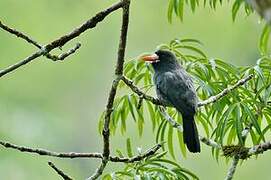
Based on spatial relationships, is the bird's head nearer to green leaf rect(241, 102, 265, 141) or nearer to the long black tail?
the long black tail

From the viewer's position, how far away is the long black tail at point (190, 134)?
320 centimetres

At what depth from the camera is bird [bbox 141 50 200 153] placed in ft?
10.7

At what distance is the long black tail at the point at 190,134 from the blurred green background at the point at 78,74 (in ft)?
15.8

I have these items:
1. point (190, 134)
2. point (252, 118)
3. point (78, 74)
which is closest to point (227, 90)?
Result: point (252, 118)

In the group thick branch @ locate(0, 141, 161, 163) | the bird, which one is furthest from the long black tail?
thick branch @ locate(0, 141, 161, 163)

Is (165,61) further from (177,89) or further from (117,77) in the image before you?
(117,77)

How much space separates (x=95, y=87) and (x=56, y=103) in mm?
950

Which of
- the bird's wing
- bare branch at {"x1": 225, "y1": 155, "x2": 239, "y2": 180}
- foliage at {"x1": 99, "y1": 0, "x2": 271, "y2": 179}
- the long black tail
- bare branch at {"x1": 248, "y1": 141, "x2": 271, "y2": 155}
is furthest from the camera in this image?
the bird's wing

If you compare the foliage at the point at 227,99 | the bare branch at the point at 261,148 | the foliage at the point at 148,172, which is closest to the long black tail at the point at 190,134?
the foliage at the point at 227,99

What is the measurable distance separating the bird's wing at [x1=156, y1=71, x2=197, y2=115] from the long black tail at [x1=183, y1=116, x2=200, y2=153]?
0.12 feet

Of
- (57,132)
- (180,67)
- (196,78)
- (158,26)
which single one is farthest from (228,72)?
(158,26)

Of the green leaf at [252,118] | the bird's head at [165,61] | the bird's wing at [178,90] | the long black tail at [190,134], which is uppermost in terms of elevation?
the bird's head at [165,61]

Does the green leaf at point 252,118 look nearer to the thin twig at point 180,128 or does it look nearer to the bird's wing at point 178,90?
the thin twig at point 180,128

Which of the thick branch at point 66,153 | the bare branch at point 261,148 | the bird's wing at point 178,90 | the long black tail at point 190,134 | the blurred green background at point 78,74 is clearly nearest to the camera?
the thick branch at point 66,153
